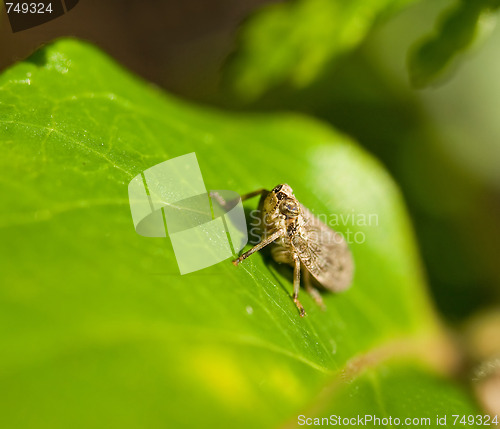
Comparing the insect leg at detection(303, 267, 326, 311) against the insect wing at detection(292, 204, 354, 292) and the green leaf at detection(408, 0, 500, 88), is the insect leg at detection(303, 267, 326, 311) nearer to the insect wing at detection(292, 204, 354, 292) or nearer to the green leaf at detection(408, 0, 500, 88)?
the insect wing at detection(292, 204, 354, 292)

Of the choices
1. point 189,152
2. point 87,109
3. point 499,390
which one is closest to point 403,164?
point 499,390

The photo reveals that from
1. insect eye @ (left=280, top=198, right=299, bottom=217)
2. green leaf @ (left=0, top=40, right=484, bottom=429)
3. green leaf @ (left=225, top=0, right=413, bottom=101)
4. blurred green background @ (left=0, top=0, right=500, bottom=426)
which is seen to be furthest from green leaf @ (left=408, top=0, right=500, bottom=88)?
green leaf @ (left=0, top=40, right=484, bottom=429)

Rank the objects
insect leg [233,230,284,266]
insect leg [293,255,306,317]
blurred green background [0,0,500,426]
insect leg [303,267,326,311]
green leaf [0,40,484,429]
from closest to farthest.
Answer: green leaf [0,40,484,429] < insect leg [233,230,284,266] < insect leg [293,255,306,317] < insect leg [303,267,326,311] < blurred green background [0,0,500,426]

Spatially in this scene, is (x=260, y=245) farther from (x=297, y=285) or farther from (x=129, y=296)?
(x=129, y=296)

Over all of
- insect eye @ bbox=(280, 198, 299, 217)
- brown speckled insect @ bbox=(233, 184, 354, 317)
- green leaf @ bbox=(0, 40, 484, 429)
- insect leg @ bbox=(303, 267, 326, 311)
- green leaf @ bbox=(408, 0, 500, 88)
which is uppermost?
green leaf @ bbox=(408, 0, 500, 88)

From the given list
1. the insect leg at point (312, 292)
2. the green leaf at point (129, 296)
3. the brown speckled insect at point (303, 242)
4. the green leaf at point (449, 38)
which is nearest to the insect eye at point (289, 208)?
the brown speckled insect at point (303, 242)

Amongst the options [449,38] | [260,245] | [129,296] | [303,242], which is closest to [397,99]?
[449,38]
